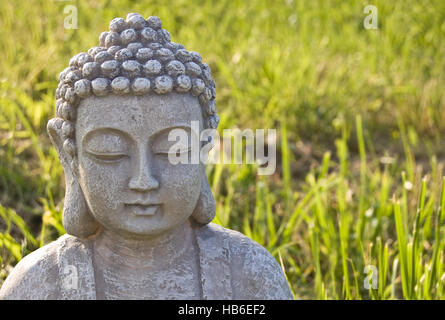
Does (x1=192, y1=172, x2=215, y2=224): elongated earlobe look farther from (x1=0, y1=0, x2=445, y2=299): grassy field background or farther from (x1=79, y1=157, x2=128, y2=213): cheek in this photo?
(x1=0, y1=0, x2=445, y2=299): grassy field background

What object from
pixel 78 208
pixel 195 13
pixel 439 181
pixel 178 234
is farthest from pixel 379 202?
pixel 195 13

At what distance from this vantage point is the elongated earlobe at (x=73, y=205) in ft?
6.48

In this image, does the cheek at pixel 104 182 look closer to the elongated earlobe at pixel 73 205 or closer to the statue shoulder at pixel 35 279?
the elongated earlobe at pixel 73 205

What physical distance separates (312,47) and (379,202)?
1953 mm

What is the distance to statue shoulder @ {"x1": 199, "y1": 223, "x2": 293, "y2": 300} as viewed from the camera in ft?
6.53

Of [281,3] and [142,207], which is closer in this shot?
[142,207]

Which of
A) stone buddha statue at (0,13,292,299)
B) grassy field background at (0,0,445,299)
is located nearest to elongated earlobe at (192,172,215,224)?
stone buddha statue at (0,13,292,299)

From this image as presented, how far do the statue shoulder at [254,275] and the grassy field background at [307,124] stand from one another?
0.56m

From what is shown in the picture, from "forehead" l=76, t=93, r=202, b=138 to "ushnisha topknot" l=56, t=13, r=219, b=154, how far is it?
0.9 inches

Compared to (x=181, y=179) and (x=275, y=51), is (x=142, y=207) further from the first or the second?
(x=275, y=51)

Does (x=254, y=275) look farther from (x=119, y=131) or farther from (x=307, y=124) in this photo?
(x=307, y=124)

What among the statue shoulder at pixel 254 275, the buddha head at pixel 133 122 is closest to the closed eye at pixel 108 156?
the buddha head at pixel 133 122

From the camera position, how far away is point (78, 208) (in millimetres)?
1980

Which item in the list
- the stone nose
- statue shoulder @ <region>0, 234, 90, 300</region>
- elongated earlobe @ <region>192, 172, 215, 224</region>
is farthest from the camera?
elongated earlobe @ <region>192, 172, 215, 224</region>
